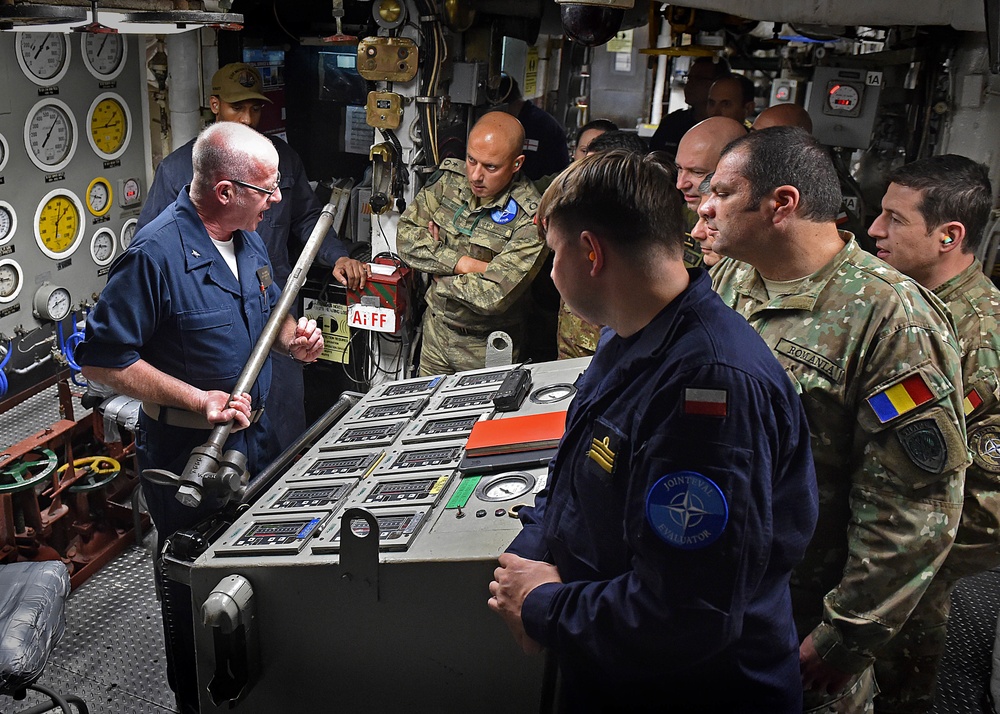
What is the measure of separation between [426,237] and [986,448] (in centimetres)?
258

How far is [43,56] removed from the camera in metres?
4.07

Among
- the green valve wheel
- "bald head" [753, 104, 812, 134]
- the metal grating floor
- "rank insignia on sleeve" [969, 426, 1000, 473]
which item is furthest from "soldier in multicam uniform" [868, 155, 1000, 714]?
the green valve wheel

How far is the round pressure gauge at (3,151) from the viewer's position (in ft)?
12.8

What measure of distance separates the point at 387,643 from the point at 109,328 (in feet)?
4.46

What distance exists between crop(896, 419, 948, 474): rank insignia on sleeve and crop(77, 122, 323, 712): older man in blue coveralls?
5.96 feet

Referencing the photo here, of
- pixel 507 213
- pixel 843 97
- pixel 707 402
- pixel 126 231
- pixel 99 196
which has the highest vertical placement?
pixel 843 97

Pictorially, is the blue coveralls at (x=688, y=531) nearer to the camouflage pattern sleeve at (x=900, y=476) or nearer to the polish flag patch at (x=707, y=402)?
the polish flag patch at (x=707, y=402)

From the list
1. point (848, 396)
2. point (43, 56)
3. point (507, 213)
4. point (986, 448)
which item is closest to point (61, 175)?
point (43, 56)

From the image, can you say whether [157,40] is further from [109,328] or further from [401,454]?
[401,454]

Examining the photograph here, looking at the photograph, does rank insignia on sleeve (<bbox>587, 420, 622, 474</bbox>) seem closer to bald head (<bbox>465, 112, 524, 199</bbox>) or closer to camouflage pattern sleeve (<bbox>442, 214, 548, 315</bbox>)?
camouflage pattern sleeve (<bbox>442, 214, 548, 315</bbox>)

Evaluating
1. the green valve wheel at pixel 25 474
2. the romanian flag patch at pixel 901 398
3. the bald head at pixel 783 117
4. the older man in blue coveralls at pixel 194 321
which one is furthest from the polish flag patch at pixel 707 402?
the bald head at pixel 783 117

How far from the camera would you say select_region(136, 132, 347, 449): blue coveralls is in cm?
381

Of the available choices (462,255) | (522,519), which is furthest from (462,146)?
(522,519)

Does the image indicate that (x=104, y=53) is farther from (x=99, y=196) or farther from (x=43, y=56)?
(x=99, y=196)
